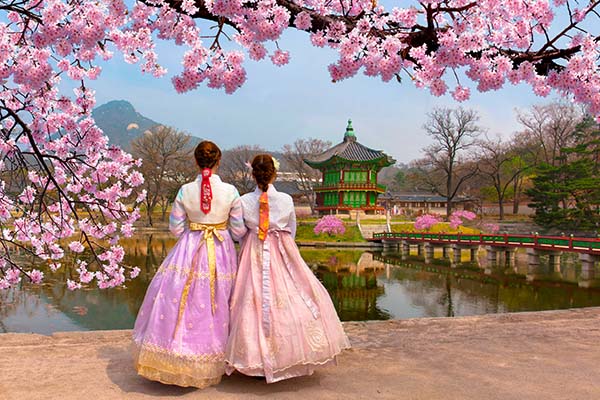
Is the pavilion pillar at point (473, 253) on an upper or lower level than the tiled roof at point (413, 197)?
lower

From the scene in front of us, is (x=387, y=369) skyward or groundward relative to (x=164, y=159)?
groundward

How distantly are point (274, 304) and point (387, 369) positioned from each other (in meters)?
0.99

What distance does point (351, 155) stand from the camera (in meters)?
37.0

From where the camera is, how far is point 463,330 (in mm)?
4680

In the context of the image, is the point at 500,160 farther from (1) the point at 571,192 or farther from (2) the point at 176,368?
(2) the point at 176,368

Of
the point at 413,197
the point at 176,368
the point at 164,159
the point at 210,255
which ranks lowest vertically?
the point at 176,368

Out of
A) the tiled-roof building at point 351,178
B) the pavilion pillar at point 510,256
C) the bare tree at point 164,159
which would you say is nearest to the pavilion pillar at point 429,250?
the pavilion pillar at point 510,256

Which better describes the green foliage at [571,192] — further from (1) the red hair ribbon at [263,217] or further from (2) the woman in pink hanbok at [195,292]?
(2) the woman in pink hanbok at [195,292]

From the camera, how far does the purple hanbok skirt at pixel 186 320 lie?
107 inches

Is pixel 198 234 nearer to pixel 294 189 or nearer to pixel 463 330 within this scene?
pixel 463 330

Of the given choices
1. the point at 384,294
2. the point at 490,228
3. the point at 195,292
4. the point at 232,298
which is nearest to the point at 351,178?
the point at 490,228

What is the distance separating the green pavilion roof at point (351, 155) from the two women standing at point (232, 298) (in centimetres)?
3325

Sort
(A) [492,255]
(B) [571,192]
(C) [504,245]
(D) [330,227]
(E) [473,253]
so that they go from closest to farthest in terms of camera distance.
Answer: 1. (C) [504,245]
2. (A) [492,255]
3. (E) [473,253]
4. (B) [571,192]
5. (D) [330,227]

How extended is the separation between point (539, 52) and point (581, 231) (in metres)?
29.3
